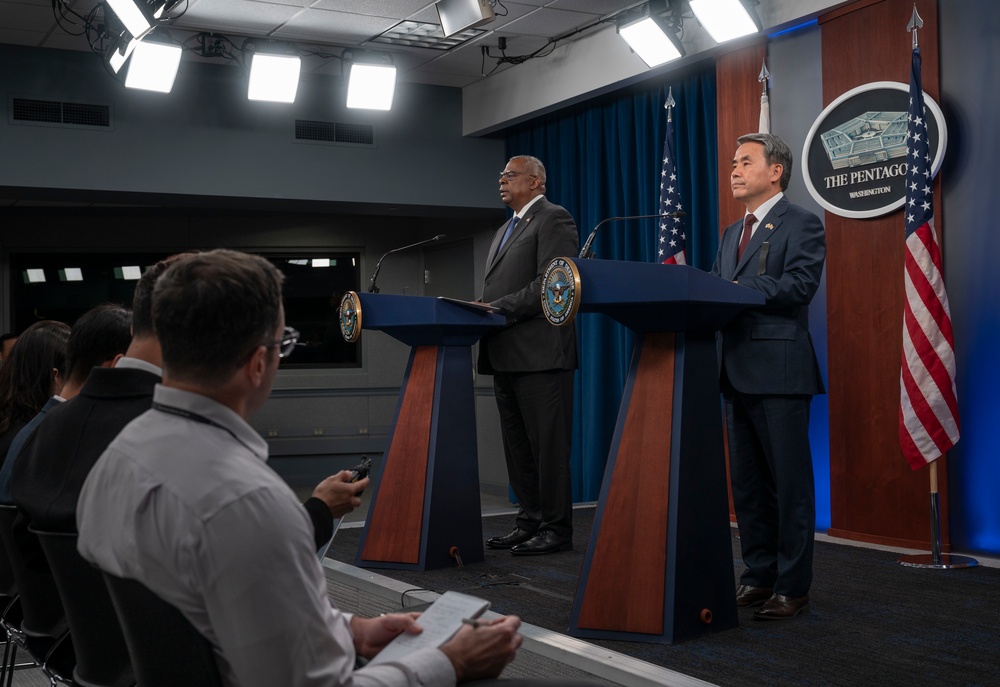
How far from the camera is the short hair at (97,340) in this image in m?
2.27

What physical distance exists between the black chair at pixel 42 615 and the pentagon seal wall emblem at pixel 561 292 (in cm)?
139

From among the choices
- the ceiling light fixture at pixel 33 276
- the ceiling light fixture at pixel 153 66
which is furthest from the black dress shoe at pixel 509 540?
the ceiling light fixture at pixel 33 276

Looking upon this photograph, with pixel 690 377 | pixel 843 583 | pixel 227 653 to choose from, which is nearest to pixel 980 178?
pixel 843 583

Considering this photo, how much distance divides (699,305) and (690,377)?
24cm

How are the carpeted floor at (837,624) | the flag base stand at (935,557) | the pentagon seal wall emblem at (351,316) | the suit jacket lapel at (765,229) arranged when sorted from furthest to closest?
the flag base stand at (935,557) < the pentagon seal wall emblem at (351,316) < the suit jacket lapel at (765,229) < the carpeted floor at (837,624)

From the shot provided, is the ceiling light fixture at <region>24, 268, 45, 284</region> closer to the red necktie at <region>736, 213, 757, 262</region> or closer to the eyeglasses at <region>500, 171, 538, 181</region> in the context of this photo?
the eyeglasses at <region>500, 171, 538, 181</region>

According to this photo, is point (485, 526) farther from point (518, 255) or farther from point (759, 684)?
point (759, 684)

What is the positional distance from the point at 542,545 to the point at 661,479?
1325 mm

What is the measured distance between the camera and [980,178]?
161 inches

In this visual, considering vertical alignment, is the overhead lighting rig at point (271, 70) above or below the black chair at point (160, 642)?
above

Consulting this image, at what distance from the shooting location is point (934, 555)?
12.7 ft

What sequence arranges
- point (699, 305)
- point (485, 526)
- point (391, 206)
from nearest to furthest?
point (699, 305), point (485, 526), point (391, 206)

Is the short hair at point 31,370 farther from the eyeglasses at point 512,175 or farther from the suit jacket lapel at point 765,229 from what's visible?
the suit jacket lapel at point 765,229

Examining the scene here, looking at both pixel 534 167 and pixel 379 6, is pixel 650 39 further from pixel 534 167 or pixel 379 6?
pixel 534 167
